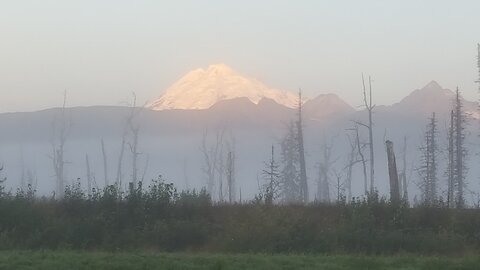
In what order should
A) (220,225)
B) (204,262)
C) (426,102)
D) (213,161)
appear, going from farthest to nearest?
1. (426,102)
2. (213,161)
3. (220,225)
4. (204,262)

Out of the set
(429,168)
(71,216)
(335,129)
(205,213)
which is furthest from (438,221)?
(335,129)

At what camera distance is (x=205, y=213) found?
25156mm

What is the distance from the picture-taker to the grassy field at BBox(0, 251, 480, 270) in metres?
15.1

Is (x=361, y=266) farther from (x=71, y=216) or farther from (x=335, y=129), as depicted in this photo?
(x=335, y=129)

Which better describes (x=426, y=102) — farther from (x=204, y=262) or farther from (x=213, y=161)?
(x=204, y=262)

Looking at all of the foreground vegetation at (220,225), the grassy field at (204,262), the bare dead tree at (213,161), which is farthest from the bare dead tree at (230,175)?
the grassy field at (204,262)

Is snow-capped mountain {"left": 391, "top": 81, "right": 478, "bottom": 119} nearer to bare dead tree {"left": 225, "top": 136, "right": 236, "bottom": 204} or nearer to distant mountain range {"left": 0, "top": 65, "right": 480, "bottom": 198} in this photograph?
distant mountain range {"left": 0, "top": 65, "right": 480, "bottom": 198}

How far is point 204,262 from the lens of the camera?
1574 cm

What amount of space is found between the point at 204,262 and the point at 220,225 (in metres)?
8.00

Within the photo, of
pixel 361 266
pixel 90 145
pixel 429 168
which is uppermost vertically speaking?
pixel 90 145

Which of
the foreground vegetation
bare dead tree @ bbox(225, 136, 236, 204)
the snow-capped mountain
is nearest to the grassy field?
the foreground vegetation

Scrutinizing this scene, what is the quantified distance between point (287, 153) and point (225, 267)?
67.8 m

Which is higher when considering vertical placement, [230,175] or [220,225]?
[230,175]

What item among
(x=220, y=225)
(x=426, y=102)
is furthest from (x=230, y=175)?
(x=426, y=102)
